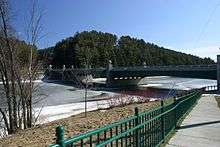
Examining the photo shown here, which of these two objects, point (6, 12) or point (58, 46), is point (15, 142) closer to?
point (6, 12)

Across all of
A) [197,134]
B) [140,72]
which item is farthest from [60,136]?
[140,72]

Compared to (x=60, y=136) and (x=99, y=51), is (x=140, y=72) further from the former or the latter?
(x=60, y=136)

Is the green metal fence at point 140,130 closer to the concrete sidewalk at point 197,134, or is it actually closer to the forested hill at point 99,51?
the concrete sidewalk at point 197,134

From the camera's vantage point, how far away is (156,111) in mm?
9414

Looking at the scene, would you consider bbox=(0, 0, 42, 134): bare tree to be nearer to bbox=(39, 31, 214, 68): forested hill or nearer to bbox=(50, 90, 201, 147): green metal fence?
bbox=(50, 90, 201, 147): green metal fence

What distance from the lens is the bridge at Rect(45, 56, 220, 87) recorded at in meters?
71.6

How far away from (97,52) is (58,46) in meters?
26.0

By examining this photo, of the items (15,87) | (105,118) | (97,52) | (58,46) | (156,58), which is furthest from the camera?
(156,58)

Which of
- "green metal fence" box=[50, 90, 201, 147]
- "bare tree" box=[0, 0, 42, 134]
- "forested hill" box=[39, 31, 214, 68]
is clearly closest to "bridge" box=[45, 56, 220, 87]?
"forested hill" box=[39, 31, 214, 68]

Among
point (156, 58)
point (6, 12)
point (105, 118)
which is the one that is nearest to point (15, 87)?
point (6, 12)

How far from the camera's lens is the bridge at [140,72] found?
71.6m

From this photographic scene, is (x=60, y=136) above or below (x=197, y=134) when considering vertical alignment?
above

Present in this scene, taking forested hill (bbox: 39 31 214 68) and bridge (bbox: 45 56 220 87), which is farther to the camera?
forested hill (bbox: 39 31 214 68)

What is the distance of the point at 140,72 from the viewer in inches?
3627
